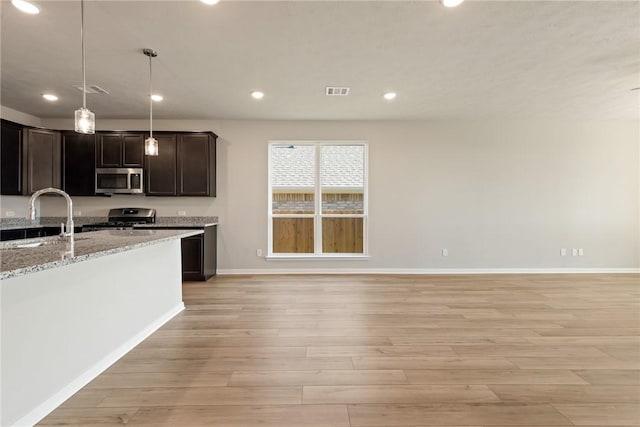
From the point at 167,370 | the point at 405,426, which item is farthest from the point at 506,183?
the point at 167,370

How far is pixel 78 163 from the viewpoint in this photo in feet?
15.5

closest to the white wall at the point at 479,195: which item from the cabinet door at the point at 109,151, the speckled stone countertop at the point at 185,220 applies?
the speckled stone countertop at the point at 185,220

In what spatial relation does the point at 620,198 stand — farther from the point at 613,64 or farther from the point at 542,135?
the point at 613,64

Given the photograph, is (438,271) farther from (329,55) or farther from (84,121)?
(84,121)

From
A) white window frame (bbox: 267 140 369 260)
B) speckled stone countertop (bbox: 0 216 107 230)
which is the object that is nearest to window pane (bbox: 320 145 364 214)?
white window frame (bbox: 267 140 369 260)

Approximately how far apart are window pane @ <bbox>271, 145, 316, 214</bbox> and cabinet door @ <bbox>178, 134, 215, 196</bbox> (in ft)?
3.66

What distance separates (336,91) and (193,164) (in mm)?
2589

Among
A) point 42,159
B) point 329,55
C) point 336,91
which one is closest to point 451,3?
point 329,55

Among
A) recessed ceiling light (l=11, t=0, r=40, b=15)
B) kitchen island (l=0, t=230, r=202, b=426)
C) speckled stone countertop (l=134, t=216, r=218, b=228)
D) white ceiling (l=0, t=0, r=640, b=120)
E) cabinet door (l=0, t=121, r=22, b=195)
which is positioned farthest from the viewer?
speckled stone countertop (l=134, t=216, r=218, b=228)

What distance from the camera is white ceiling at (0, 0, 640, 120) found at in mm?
2363

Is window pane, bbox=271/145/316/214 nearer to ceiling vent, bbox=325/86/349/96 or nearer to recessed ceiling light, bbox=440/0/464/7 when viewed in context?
ceiling vent, bbox=325/86/349/96

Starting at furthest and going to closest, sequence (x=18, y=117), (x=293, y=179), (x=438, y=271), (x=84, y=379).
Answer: (x=293, y=179), (x=438, y=271), (x=18, y=117), (x=84, y=379)

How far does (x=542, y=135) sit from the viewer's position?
5.20m

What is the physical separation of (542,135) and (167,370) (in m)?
6.35
